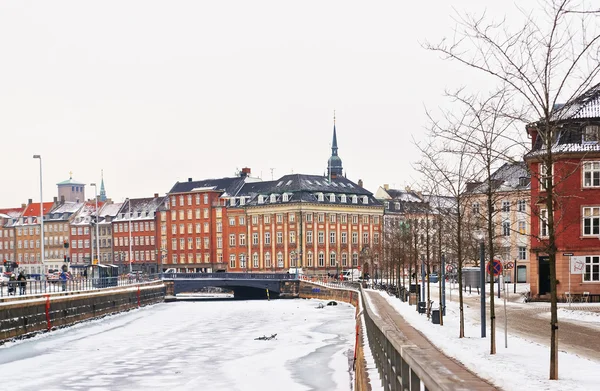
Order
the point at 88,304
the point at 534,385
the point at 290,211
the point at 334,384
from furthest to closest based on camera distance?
the point at 290,211
the point at 88,304
the point at 334,384
the point at 534,385

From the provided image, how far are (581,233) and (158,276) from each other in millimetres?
82255

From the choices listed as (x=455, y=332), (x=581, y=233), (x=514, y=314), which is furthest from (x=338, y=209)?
(x=455, y=332)

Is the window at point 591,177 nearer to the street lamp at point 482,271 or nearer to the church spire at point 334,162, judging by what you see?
the street lamp at point 482,271

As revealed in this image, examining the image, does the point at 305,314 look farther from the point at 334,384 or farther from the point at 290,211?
the point at 290,211

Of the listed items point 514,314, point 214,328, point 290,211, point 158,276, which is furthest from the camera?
point 290,211

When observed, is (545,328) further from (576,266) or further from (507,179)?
(507,179)

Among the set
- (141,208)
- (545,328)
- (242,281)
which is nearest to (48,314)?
(545,328)

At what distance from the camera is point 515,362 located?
74.1 feet

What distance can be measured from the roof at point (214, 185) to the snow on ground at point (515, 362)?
424 feet

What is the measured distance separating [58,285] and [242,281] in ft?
205

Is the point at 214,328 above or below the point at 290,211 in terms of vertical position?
below

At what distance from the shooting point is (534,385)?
688 inches

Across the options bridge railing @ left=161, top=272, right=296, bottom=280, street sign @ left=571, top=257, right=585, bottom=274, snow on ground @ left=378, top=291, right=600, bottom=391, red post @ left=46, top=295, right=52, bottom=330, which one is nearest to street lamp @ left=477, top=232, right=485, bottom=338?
snow on ground @ left=378, top=291, right=600, bottom=391

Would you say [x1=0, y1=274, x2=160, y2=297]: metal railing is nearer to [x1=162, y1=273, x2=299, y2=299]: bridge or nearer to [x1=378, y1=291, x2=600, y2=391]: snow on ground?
[x1=162, y1=273, x2=299, y2=299]: bridge
